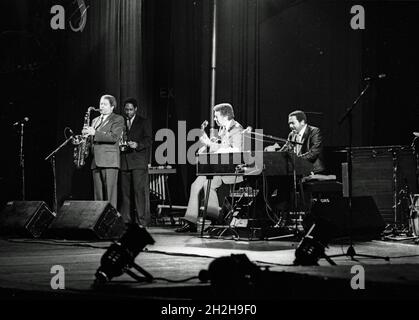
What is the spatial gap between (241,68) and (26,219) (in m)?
4.72

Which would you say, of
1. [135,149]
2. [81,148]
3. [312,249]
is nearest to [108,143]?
[81,148]

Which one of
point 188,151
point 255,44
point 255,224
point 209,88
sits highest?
point 255,44

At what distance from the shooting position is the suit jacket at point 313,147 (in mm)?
8172

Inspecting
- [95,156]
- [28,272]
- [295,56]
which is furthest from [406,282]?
[295,56]

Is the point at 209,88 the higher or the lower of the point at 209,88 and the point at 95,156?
the higher

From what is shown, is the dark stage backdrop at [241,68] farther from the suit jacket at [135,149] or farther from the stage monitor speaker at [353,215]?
the stage monitor speaker at [353,215]

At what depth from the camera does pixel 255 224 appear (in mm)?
7812

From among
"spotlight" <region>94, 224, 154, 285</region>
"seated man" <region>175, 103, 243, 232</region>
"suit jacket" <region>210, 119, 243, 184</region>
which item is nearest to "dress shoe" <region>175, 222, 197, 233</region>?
"seated man" <region>175, 103, 243, 232</region>

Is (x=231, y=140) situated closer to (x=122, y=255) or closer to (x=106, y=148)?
(x=106, y=148)

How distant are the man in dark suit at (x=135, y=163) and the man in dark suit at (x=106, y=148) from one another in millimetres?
460

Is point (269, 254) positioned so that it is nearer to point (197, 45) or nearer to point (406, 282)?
point (406, 282)

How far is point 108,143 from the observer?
8594 mm
